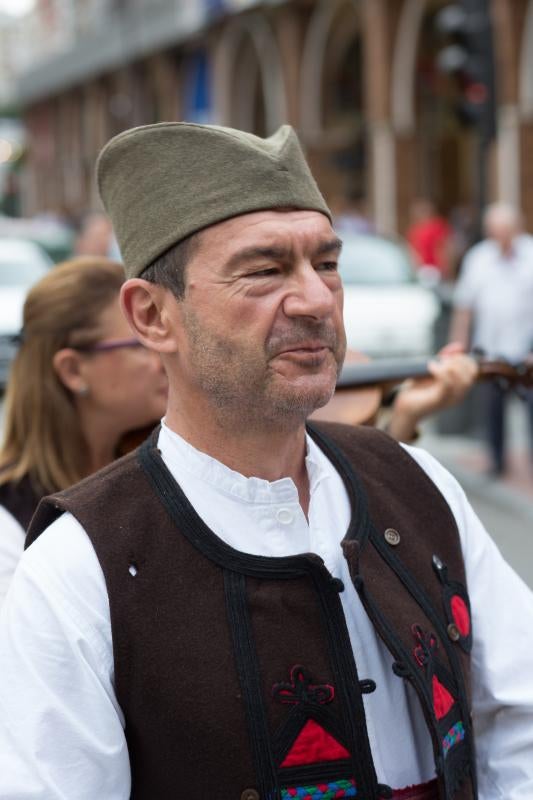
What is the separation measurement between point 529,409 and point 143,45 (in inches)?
1044

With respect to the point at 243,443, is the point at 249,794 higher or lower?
lower

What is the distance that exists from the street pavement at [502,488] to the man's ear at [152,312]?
4.64 metres

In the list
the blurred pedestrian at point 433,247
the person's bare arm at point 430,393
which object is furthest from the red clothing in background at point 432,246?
the person's bare arm at point 430,393

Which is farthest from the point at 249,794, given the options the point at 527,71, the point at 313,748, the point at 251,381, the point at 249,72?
the point at 249,72

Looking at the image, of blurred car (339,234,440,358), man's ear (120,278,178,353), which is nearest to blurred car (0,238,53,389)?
blurred car (339,234,440,358)

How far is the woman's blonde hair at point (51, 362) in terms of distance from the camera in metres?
2.84

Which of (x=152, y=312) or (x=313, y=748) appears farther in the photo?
(x=152, y=312)

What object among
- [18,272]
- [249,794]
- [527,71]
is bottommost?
[249,794]

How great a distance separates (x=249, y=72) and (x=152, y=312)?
28403 millimetres

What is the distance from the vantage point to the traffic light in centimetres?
1053

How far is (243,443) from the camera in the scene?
6.04ft

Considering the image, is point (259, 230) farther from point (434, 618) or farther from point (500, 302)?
point (500, 302)

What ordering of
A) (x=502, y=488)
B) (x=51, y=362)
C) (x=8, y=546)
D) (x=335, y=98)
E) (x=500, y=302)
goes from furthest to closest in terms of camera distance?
(x=335, y=98)
(x=500, y=302)
(x=502, y=488)
(x=51, y=362)
(x=8, y=546)

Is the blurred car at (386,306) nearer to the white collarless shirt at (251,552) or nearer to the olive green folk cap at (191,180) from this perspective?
the white collarless shirt at (251,552)
